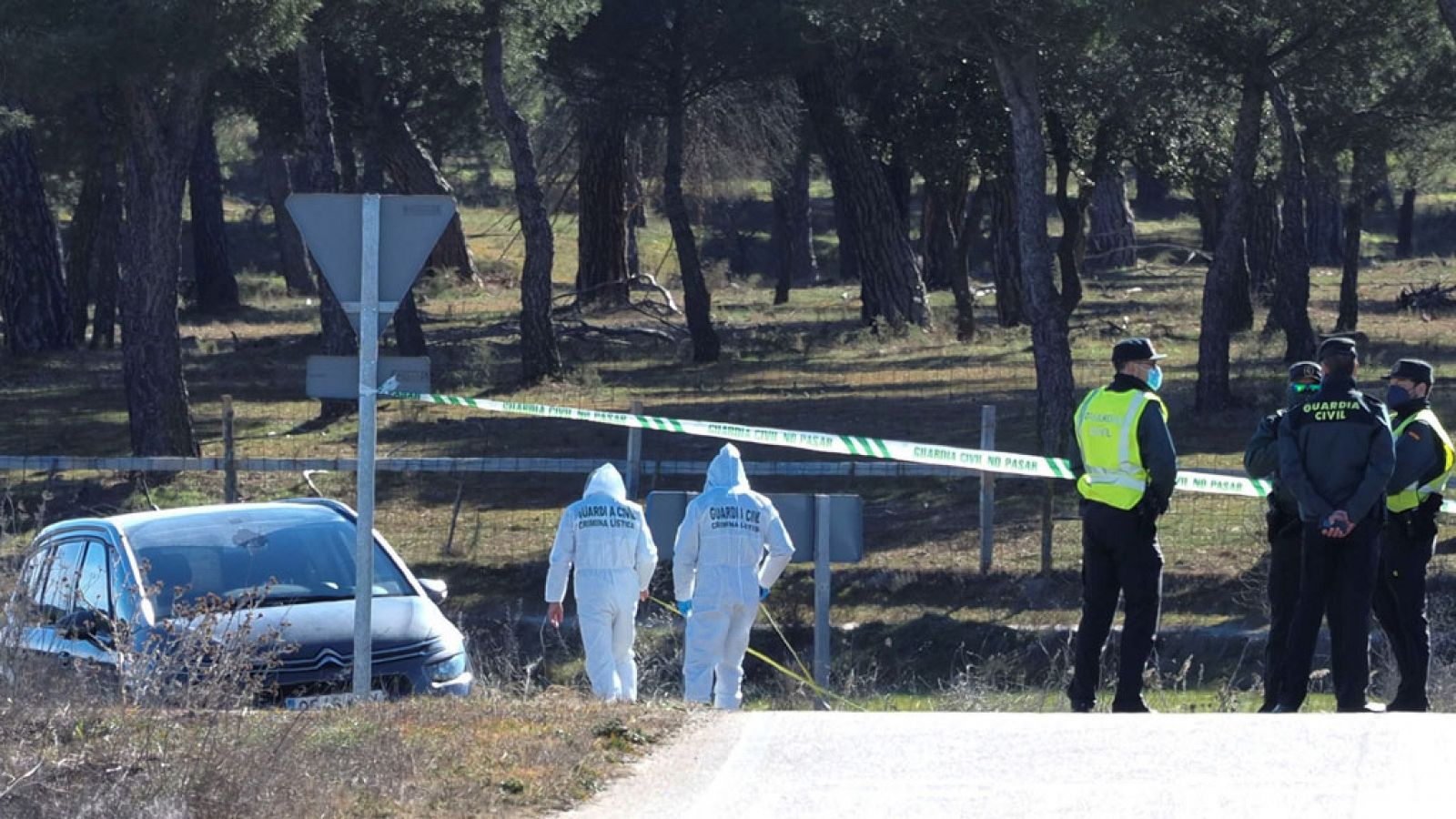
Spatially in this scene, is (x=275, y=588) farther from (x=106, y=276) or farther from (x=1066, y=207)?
(x=106, y=276)

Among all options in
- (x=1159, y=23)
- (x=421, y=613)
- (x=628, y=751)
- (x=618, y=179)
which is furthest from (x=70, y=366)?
(x=628, y=751)

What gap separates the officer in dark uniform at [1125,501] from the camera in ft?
27.8

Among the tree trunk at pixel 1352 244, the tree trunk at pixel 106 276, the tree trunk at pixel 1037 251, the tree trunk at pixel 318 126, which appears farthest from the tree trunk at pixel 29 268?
the tree trunk at pixel 1352 244

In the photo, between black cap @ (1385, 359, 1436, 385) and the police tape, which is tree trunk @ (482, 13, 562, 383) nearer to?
the police tape

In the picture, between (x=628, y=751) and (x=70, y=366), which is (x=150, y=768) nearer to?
(x=628, y=751)

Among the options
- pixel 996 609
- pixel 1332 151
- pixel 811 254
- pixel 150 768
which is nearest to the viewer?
pixel 150 768

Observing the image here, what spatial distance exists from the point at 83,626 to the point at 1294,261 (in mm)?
19642

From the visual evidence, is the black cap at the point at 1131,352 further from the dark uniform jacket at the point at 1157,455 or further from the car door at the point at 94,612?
the car door at the point at 94,612

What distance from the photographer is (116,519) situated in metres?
10.2

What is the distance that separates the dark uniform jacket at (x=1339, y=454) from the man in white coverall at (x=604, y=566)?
10.5ft

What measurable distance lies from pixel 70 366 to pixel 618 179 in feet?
35.8

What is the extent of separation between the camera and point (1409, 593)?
896 centimetres

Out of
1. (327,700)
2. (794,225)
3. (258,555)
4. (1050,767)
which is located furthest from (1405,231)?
(1050,767)

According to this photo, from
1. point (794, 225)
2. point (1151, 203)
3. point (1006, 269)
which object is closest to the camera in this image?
point (1006, 269)
